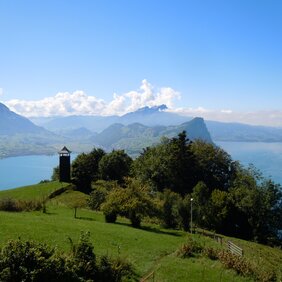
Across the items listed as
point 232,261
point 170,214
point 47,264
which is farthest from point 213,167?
point 47,264

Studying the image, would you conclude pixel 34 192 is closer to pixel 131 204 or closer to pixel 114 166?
pixel 114 166

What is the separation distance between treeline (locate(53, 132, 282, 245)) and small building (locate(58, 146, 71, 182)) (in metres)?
4.63

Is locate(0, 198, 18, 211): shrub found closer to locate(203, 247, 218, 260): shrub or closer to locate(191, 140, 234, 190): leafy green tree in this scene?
locate(203, 247, 218, 260): shrub

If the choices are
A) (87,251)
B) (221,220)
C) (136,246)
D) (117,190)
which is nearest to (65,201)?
(117,190)

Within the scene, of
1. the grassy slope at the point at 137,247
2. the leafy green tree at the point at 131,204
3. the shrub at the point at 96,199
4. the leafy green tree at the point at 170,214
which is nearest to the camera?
the grassy slope at the point at 137,247

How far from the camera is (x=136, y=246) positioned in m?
25.9

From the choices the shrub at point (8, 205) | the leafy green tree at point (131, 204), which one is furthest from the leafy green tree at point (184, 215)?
the shrub at point (8, 205)

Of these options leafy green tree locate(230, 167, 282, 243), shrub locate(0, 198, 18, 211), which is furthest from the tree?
shrub locate(0, 198, 18, 211)

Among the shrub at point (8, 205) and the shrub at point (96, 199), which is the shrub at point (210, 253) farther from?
the shrub at point (96, 199)

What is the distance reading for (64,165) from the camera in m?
64.9

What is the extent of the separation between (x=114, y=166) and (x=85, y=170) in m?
5.34

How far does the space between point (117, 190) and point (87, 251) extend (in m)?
22.1

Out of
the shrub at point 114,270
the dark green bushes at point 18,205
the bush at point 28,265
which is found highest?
the bush at point 28,265

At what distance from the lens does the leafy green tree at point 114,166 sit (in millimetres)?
72000
